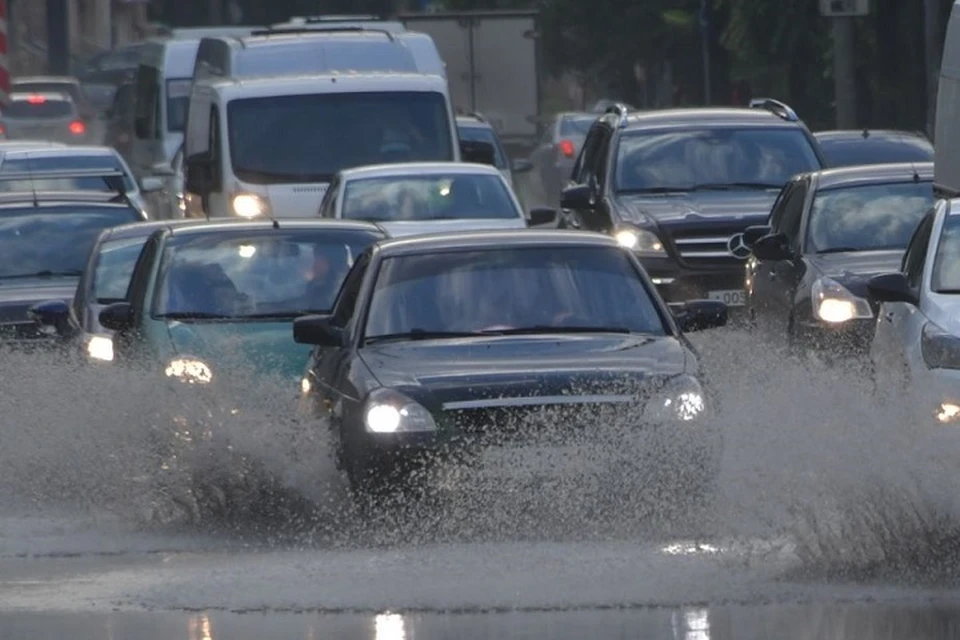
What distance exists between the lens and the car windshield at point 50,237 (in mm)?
18484

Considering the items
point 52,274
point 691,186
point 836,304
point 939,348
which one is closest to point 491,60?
point 691,186

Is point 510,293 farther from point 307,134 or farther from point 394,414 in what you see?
point 307,134

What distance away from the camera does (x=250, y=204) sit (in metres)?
23.0

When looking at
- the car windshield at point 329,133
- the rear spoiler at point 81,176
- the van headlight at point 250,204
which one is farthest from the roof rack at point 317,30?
the van headlight at point 250,204

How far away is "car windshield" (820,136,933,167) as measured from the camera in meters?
25.2

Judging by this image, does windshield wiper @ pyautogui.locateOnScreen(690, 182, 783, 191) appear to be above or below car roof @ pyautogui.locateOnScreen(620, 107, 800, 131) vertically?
below

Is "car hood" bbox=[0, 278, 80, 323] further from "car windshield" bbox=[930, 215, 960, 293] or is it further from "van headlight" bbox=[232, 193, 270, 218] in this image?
"car windshield" bbox=[930, 215, 960, 293]

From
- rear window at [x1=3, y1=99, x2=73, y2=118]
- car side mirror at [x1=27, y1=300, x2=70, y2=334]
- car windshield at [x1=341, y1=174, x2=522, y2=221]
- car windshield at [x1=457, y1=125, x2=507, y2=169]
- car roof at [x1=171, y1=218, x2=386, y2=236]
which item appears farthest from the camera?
rear window at [x1=3, y1=99, x2=73, y2=118]

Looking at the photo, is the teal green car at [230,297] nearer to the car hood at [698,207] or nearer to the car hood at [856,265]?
the car hood at [856,265]

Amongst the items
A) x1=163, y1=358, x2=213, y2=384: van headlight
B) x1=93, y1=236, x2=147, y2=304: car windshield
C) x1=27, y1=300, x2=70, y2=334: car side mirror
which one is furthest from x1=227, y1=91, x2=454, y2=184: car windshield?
x1=163, y1=358, x2=213, y2=384: van headlight

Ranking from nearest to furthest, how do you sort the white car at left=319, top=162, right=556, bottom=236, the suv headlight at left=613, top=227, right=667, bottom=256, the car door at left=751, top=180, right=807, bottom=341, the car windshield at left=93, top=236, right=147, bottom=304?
the car windshield at left=93, top=236, right=147, bottom=304 → the car door at left=751, top=180, right=807, bottom=341 → the suv headlight at left=613, top=227, right=667, bottom=256 → the white car at left=319, top=162, right=556, bottom=236

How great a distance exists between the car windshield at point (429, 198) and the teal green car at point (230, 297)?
21.3 feet

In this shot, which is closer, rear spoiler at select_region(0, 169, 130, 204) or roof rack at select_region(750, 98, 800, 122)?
rear spoiler at select_region(0, 169, 130, 204)

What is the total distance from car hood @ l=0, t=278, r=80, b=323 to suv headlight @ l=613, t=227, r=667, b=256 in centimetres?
438
